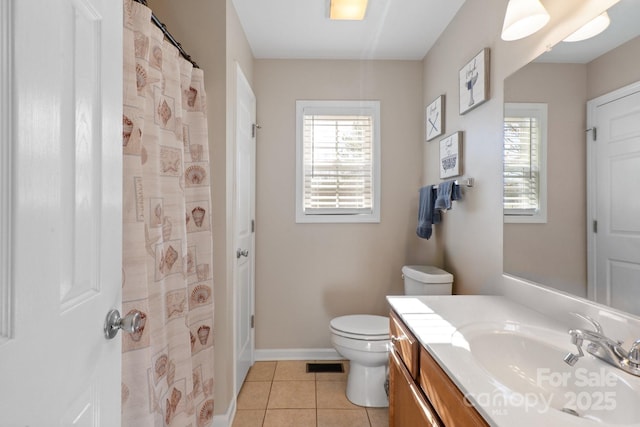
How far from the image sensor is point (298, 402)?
6.53 ft

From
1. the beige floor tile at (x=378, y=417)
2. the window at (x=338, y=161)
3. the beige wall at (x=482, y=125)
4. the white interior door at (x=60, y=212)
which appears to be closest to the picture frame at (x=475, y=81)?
the beige wall at (x=482, y=125)

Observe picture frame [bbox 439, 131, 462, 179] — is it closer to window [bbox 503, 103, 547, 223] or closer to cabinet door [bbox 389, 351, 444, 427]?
window [bbox 503, 103, 547, 223]

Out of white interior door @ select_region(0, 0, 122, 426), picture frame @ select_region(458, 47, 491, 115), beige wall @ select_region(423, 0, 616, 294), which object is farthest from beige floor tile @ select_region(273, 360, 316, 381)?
picture frame @ select_region(458, 47, 491, 115)

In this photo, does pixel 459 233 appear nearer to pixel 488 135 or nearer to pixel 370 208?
pixel 488 135

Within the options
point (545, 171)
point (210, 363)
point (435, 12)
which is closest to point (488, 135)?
point (545, 171)

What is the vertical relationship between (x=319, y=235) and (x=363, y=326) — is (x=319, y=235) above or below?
above

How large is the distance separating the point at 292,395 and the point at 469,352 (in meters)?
1.52

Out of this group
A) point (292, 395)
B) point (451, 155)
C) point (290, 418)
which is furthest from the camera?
point (292, 395)

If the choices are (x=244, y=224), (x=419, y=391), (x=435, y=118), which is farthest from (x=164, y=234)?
(x=435, y=118)

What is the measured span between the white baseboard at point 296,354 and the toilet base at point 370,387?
56cm

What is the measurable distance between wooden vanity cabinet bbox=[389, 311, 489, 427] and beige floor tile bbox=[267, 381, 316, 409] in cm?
74

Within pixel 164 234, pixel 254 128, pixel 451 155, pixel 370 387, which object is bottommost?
pixel 370 387

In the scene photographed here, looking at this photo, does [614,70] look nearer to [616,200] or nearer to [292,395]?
[616,200]

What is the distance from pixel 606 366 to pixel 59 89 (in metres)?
1.39
